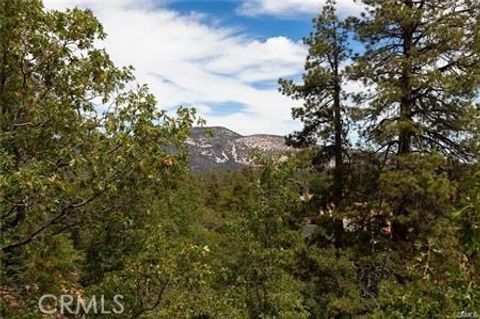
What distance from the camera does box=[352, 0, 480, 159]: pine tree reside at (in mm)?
15906

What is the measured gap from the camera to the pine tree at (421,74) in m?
15.9

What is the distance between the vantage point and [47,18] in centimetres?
862

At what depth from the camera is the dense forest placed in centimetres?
773

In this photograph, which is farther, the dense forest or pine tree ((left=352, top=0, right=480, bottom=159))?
pine tree ((left=352, top=0, right=480, bottom=159))

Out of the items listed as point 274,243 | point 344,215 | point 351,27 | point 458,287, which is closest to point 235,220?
point 274,243

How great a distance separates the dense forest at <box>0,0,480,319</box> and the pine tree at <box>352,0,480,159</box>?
0.05 metres

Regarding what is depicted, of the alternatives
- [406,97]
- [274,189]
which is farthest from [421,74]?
[274,189]

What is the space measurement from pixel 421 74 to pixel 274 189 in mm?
6244

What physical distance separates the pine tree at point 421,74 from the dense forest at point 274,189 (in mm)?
55

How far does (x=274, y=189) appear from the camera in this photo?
550 inches

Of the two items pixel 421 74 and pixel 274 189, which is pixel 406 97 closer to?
pixel 421 74

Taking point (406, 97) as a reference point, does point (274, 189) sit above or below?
below

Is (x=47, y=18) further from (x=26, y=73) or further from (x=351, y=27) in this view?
(x=351, y=27)

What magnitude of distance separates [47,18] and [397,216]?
12034mm
